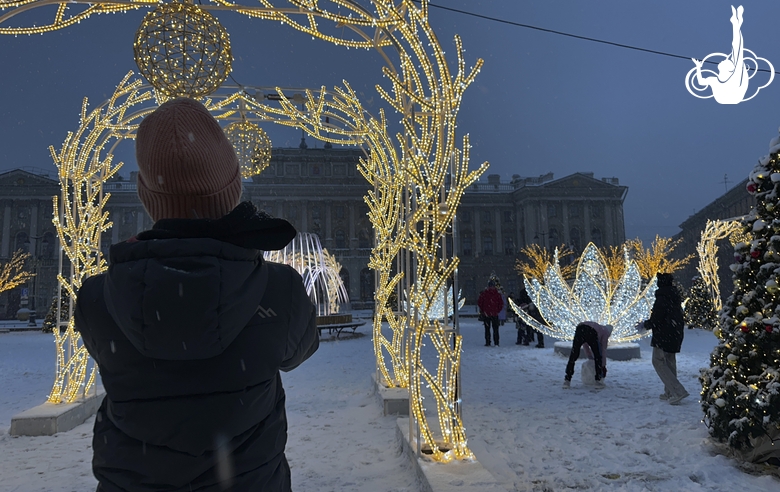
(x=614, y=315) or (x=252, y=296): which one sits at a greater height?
(x=252, y=296)

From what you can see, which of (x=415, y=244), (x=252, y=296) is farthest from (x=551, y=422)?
(x=252, y=296)

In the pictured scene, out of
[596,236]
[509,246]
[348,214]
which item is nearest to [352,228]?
[348,214]

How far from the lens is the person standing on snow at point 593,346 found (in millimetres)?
7004

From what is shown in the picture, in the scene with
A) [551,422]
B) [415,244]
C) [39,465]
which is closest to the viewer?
[415,244]

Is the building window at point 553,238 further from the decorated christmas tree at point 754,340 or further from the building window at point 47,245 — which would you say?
the decorated christmas tree at point 754,340

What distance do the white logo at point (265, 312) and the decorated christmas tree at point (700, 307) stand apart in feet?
56.7

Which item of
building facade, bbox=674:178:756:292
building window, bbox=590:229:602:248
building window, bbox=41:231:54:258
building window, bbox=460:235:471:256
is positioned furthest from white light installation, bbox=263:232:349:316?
building window, bbox=590:229:602:248

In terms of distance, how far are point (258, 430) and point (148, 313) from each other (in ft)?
1.23

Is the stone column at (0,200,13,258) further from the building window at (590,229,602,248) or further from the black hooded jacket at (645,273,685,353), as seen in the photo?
the building window at (590,229,602,248)

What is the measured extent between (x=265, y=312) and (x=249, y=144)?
5.93 m

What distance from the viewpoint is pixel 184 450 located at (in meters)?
1.07

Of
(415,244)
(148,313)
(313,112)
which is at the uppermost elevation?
(313,112)

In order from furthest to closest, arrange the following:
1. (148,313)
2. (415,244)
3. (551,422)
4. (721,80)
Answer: (721,80) → (551,422) → (415,244) → (148,313)

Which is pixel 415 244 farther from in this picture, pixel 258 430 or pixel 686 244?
pixel 686 244
